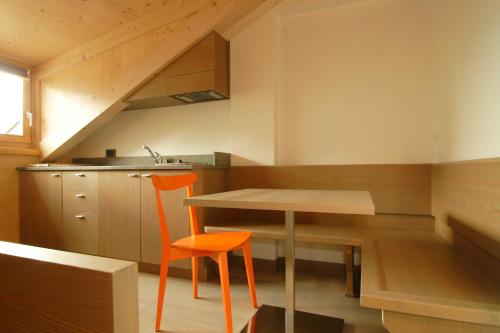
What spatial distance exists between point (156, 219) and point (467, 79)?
88.8 inches

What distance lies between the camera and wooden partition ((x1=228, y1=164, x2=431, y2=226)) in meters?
1.95

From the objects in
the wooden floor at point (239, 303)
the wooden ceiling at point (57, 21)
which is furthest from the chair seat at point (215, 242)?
the wooden ceiling at point (57, 21)

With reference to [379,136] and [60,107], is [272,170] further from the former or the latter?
[60,107]

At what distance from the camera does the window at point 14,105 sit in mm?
2826

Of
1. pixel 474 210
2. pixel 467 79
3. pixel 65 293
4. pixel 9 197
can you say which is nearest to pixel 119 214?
pixel 9 197

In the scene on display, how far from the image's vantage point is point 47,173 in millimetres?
2625

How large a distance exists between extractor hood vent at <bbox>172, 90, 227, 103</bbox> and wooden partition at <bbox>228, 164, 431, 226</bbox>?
2.42 ft

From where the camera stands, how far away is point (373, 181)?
2.06 m

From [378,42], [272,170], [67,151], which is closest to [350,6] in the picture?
[378,42]

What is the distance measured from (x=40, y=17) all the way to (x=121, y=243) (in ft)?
6.98

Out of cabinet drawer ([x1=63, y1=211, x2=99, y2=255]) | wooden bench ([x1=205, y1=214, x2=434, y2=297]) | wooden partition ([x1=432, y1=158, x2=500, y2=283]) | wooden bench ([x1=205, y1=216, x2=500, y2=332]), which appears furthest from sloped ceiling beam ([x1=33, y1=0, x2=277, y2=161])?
wooden bench ([x1=205, y1=216, x2=500, y2=332])

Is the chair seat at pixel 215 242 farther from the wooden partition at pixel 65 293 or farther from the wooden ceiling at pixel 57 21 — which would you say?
the wooden ceiling at pixel 57 21

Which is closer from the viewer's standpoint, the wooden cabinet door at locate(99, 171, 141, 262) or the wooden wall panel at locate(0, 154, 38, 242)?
the wooden cabinet door at locate(99, 171, 141, 262)

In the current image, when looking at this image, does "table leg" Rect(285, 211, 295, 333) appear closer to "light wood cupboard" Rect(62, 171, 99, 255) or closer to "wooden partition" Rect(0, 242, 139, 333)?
"wooden partition" Rect(0, 242, 139, 333)
